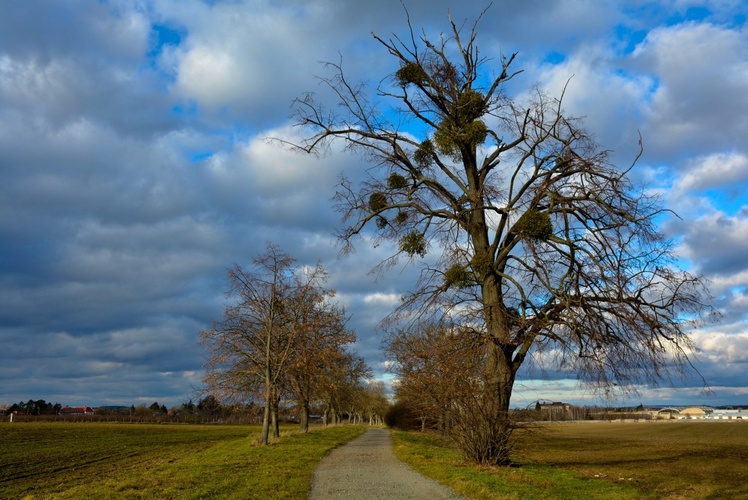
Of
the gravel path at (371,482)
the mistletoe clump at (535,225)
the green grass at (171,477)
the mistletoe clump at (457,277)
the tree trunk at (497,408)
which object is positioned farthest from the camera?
the mistletoe clump at (457,277)

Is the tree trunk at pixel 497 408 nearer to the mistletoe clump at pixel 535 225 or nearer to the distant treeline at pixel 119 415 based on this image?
the mistletoe clump at pixel 535 225

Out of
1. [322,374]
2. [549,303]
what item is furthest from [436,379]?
[322,374]

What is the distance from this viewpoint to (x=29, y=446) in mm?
36375

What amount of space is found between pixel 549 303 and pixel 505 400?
2605 mm

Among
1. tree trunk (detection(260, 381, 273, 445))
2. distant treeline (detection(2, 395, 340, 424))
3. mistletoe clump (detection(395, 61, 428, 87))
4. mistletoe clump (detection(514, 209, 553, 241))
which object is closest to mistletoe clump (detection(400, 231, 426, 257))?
mistletoe clump (detection(514, 209, 553, 241))

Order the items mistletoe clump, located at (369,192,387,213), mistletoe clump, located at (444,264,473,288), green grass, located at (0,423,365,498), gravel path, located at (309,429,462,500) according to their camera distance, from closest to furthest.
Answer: gravel path, located at (309,429,462,500) → green grass, located at (0,423,365,498) → mistletoe clump, located at (444,264,473,288) → mistletoe clump, located at (369,192,387,213)

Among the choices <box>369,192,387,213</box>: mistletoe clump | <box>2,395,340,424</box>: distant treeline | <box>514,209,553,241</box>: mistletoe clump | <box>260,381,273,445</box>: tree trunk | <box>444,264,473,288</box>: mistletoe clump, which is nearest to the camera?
<box>514,209,553,241</box>: mistletoe clump

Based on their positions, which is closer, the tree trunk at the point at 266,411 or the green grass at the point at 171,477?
the green grass at the point at 171,477

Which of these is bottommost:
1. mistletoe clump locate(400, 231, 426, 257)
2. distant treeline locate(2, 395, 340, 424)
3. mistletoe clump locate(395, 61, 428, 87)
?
distant treeline locate(2, 395, 340, 424)

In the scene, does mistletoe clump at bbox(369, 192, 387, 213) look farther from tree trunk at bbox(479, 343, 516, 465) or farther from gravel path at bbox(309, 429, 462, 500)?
gravel path at bbox(309, 429, 462, 500)

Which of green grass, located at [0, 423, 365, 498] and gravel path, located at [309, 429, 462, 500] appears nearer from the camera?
gravel path, located at [309, 429, 462, 500]

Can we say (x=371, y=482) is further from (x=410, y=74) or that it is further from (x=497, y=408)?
(x=410, y=74)

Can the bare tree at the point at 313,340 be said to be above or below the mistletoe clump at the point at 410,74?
below

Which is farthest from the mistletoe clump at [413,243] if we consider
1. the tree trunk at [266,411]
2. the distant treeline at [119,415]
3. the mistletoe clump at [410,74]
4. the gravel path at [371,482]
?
the distant treeline at [119,415]
